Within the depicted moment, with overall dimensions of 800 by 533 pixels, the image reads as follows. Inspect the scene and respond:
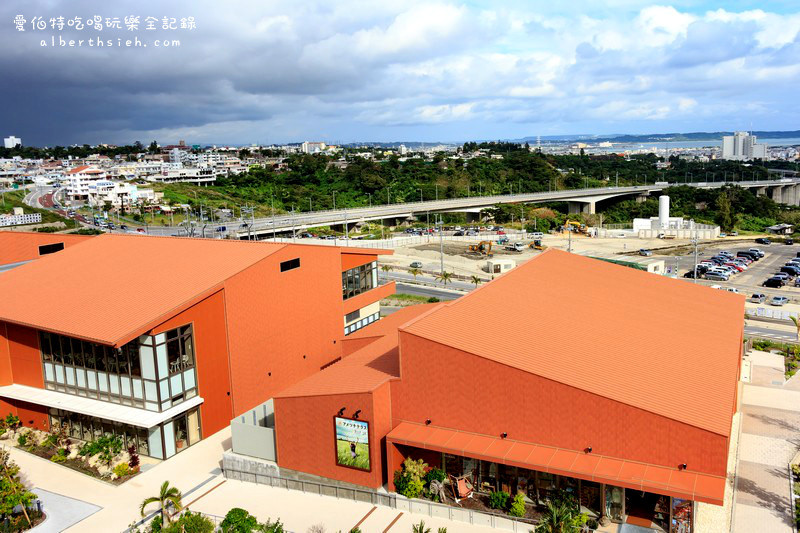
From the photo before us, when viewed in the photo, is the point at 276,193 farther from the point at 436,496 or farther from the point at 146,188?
the point at 436,496

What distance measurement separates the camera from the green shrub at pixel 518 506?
74.2ft

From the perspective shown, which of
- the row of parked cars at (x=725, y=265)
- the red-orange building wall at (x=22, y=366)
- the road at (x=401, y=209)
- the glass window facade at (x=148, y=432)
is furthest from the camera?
the road at (x=401, y=209)

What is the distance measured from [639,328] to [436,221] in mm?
105279

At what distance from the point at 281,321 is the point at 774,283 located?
6057 cm

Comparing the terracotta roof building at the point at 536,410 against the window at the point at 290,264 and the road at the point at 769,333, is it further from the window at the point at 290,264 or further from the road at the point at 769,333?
the road at the point at 769,333

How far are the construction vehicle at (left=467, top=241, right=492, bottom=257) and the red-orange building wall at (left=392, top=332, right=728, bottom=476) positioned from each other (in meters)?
68.3

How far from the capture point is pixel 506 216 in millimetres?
136875

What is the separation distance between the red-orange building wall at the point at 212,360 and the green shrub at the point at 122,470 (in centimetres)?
397

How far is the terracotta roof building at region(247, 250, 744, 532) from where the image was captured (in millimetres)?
21328

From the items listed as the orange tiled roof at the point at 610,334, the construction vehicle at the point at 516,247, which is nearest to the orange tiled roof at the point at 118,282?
the orange tiled roof at the point at 610,334

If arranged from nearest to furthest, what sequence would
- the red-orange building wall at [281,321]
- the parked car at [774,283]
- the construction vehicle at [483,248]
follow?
the red-orange building wall at [281,321] < the parked car at [774,283] < the construction vehicle at [483,248]

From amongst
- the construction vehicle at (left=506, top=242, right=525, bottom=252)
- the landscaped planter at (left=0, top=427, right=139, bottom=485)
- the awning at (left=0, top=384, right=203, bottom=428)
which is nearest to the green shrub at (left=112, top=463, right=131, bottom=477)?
the landscaped planter at (left=0, top=427, right=139, bottom=485)

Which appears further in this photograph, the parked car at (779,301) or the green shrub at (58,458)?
the parked car at (779,301)

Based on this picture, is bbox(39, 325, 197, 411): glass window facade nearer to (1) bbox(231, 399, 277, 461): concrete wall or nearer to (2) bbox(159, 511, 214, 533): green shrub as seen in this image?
(1) bbox(231, 399, 277, 461): concrete wall
